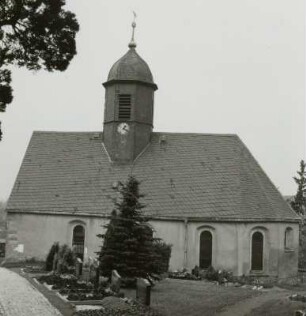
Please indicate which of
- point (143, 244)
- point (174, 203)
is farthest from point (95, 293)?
point (174, 203)

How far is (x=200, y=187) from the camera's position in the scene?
32812 mm

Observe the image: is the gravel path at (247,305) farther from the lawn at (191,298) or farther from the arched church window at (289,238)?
the arched church window at (289,238)

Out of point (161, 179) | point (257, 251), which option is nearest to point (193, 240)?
point (257, 251)

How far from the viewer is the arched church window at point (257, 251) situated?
31.0 metres

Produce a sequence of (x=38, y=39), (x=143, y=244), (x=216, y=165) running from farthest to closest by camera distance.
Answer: (x=216, y=165) < (x=143, y=244) < (x=38, y=39)

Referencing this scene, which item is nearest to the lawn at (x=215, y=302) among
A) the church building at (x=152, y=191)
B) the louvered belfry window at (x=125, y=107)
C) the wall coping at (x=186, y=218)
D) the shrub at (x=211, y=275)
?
the shrub at (x=211, y=275)

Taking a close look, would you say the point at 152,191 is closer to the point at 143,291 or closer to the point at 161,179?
the point at 161,179

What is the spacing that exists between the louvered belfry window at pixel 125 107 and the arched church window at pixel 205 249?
927 cm

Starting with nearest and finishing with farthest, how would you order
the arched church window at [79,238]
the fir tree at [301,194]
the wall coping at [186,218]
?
the wall coping at [186,218] < the arched church window at [79,238] < the fir tree at [301,194]

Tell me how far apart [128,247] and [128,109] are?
15178 mm

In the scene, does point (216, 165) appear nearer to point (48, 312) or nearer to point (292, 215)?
point (292, 215)

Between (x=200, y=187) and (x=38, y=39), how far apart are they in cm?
2171

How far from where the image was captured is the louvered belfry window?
3522cm

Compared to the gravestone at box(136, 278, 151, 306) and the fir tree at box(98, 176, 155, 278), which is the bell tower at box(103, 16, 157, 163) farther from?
the gravestone at box(136, 278, 151, 306)
